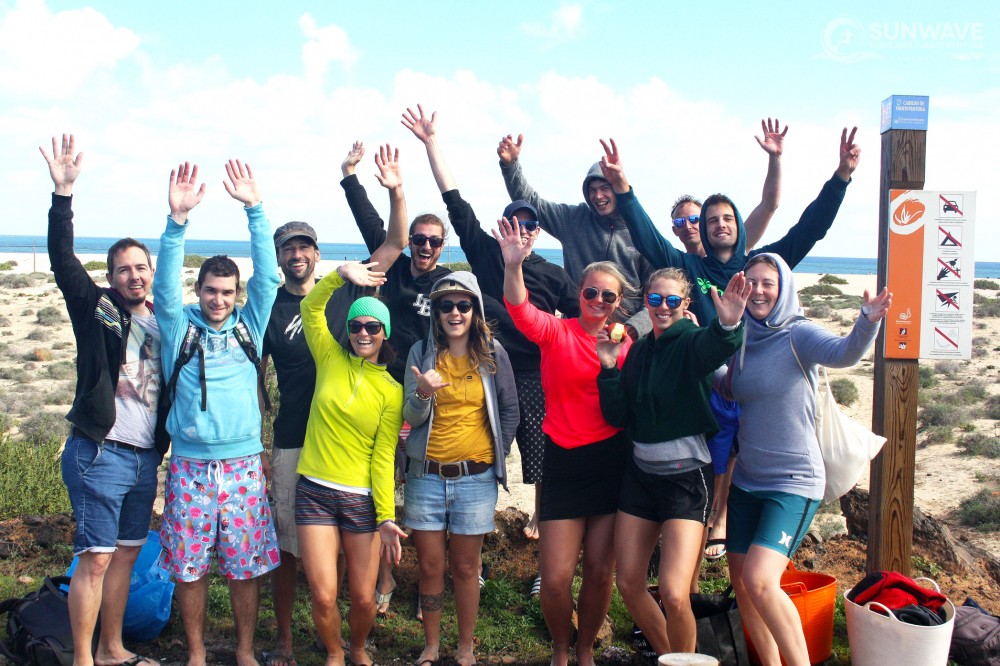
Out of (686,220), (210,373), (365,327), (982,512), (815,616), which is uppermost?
(686,220)

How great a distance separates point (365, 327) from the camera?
437 cm

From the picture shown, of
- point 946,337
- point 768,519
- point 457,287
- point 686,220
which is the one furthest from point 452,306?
point 946,337

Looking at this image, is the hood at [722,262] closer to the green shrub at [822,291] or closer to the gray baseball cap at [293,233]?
the gray baseball cap at [293,233]

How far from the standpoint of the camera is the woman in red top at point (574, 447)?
4.36 m

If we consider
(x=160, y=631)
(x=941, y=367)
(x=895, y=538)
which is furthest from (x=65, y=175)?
(x=941, y=367)

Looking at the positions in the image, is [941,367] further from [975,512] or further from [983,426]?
[975,512]

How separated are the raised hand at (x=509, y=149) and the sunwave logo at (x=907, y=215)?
2589 mm

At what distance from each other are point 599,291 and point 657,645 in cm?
189

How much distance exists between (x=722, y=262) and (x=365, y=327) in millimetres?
2221

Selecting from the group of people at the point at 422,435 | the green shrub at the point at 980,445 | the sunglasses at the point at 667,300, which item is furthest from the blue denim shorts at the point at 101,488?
the green shrub at the point at 980,445

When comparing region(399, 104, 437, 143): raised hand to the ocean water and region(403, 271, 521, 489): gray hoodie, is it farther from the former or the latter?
the ocean water

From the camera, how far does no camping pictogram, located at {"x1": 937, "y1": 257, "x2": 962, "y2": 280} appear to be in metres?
5.18

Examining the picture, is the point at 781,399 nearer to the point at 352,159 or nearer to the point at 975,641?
the point at 975,641

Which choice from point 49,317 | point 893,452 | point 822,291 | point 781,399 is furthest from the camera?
point 822,291
